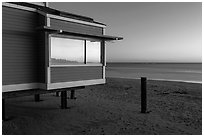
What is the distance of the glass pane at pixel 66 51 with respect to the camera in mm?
9062

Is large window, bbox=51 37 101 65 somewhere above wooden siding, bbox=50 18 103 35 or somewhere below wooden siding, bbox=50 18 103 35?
below

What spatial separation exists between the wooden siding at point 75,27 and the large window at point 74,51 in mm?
Result: 470

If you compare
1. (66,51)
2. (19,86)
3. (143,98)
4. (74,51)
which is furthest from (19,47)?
(143,98)

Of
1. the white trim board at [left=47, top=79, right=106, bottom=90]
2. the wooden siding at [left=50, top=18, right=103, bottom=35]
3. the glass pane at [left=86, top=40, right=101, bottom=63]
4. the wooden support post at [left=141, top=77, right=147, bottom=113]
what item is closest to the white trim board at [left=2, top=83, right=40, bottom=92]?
the white trim board at [left=47, top=79, right=106, bottom=90]

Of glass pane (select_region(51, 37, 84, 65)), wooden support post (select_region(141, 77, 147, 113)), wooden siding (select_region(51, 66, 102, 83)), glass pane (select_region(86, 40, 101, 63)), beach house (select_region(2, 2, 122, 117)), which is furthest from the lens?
wooden support post (select_region(141, 77, 147, 113))

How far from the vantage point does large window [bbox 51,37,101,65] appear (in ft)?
30.0

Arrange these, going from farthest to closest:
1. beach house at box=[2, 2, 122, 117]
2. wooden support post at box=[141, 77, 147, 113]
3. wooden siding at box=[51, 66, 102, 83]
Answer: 1. wooden support post at box=[141, 77, 147, 113]
2. wooden siding at box=[51, 66, 102, 83]
3. beach house at box=[2, 2, 122, 117]

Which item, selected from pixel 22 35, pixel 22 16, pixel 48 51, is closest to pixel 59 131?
pixel 48 51

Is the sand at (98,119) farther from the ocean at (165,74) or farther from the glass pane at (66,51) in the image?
the ocean at (165,74)

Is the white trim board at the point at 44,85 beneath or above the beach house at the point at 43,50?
beneath

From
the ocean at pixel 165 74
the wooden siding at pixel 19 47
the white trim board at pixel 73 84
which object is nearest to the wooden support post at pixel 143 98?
the white trim board at pixel 73 84

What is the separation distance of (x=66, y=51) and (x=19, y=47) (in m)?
2.13

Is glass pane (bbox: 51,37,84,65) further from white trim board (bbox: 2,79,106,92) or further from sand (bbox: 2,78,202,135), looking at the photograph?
sand (bbox: 2,78,202,135)

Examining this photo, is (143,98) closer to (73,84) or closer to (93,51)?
(93,51)
